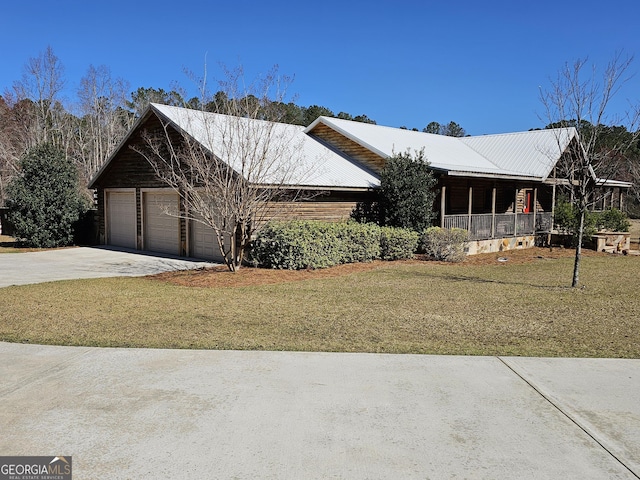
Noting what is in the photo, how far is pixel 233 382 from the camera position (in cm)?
495

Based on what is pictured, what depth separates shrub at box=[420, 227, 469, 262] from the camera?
16.2 m

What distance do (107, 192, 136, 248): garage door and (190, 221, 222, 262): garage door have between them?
4.05 m

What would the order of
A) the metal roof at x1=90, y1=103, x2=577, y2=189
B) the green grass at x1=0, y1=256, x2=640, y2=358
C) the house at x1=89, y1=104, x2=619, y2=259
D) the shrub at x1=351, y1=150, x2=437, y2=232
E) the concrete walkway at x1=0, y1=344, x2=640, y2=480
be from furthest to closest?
the shrub at x1=351, y1=150, x2=437, y2=232 < the house at x1=89, y1=104, x2=619, y2=259 < the metal roof at x1=90, y1=103, x2=577, y2=189 < the green grass at x1=0, y1=256, x2=640, y2=358 < the concrete walkway at x1=0, y1=344, x2=640, y2=480

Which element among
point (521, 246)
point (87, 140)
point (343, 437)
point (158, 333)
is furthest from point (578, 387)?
point (87, 140)

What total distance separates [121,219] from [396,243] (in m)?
11.4

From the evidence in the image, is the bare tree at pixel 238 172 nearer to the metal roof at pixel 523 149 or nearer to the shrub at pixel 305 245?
the shrub at pixel 305 245

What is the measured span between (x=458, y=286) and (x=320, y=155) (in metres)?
9.37

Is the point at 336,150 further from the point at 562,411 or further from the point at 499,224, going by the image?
the point at 562,411

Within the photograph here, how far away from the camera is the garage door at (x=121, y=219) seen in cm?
1983

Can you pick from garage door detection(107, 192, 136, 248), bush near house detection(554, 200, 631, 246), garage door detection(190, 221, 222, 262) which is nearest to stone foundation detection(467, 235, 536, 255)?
bush near house detection(554, 200, 631, 246)

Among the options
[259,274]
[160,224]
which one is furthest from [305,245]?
[160,224]

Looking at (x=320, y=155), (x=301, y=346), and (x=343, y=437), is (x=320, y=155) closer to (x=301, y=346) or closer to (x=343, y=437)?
(x=301, y=346)

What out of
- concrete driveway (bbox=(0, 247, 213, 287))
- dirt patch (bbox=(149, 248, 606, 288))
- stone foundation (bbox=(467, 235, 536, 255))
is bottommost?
concrete driveway (bbox=(0, 247, 213, 287))

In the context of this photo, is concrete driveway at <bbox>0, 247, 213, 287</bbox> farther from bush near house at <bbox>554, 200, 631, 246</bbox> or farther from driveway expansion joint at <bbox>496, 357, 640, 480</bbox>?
bush near house at <bbox>554, 200, 631, 246</bbox>
